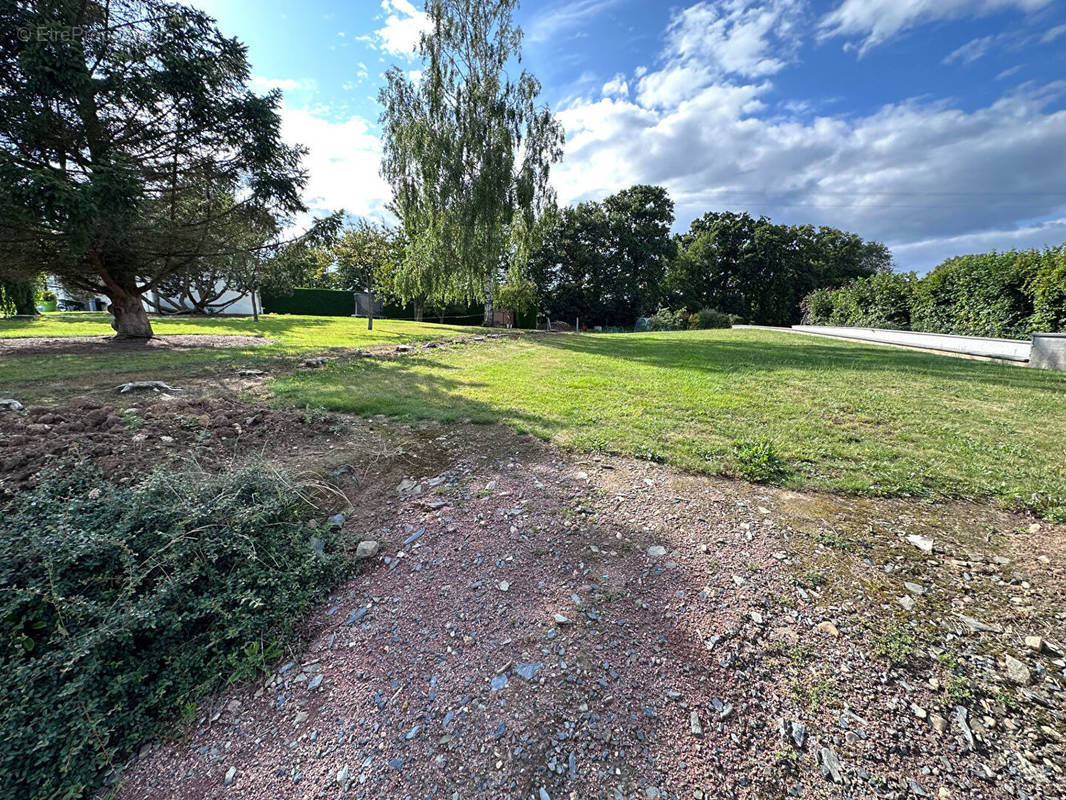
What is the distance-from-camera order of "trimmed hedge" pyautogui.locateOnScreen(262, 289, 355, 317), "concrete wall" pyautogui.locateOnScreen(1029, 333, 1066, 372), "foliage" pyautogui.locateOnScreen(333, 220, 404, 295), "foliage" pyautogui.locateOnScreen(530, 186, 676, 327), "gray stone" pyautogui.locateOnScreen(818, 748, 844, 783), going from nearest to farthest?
"gray stone" pyautogui.locateOnScreen(818, 748, 844, 783), "concrete wall" pyautogui.locateOnScreen(1029, 333, 1066, 372), "foliage" pyautogui.locateOnScreen(333, 220, 404, 295), "trimmed hedge" pyautogui.locateOnScreen(262, 289, 355, 317), "foliage" pyautogui.locateOnScreen(530, 186, 676, 327)

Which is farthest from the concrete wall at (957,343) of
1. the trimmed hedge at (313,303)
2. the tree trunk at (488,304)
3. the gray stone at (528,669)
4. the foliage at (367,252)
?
the trimmed hedge at (313,303)

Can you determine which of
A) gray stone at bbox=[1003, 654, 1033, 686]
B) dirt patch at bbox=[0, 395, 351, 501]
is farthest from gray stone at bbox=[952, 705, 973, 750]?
dirt patch at bbox=[0, 395, 351, 501]

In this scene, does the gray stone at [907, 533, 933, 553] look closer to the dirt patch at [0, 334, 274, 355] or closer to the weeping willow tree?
the dirt patch at [0, 334, 274, 355]

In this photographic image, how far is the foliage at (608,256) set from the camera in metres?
28.3

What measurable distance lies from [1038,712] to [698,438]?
242 cm

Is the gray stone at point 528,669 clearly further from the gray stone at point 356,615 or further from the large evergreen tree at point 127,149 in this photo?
the large evergreen tree at point 127,149

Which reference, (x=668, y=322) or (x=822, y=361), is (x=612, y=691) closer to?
(x=822, y=361)

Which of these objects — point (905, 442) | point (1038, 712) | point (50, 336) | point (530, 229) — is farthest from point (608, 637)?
point (530, 229)

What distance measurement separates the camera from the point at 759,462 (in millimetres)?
3066

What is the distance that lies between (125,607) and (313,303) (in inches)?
1134

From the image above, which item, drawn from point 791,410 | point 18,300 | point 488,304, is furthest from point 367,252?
point 791,410

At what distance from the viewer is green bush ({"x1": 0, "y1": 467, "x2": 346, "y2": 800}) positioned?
4.50ft

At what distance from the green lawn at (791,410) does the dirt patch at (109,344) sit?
195 inches

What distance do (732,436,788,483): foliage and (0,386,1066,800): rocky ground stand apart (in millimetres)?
259
